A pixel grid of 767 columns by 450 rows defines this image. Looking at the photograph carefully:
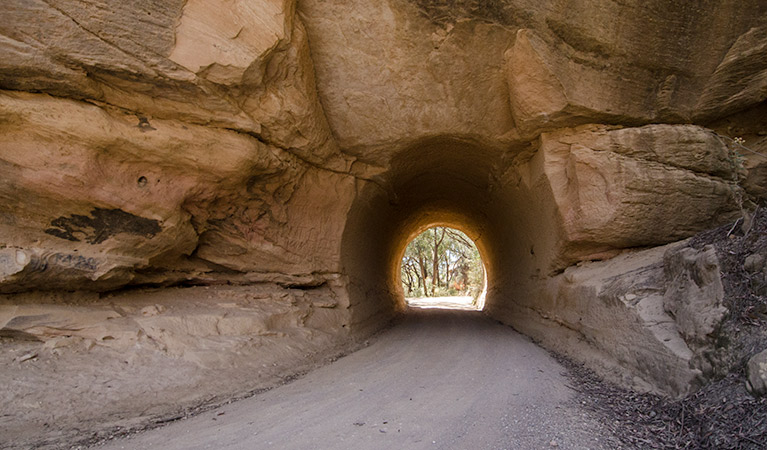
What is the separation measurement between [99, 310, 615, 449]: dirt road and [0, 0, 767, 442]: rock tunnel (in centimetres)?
92

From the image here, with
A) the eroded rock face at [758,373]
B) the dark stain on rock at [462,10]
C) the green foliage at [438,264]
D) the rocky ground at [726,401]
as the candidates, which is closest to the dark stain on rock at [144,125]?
the dark stain on rock at [462,10]

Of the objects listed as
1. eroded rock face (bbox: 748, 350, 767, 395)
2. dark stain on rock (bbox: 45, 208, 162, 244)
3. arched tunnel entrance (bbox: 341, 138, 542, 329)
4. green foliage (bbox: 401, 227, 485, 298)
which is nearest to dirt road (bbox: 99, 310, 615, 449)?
eroded rock face (bbox: 748, 350, 767, 395)

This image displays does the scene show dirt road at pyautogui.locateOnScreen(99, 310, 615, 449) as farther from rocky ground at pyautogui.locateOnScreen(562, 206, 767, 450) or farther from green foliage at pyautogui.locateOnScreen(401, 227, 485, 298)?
green foliage at pyautogui.locateOnScreen(401, 227, 485, 298)

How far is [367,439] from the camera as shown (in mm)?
3047

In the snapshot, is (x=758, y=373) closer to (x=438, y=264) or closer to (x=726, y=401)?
(x=726, y=401)

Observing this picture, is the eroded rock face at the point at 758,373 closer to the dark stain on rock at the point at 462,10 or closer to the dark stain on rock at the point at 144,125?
the dark stain on rock at the point at 462,10

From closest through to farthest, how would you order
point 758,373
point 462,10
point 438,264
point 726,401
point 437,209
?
point 758,373 < point 726,401 < point 462,10 < point 437,209 < point 438,264

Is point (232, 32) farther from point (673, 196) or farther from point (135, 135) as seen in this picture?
point (673, 196)

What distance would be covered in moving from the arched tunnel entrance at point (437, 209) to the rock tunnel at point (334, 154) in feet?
0.52

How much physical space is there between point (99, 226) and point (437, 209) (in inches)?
412

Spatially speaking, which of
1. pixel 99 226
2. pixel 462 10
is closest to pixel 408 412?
pixel 99 226

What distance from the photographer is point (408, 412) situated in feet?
12.0

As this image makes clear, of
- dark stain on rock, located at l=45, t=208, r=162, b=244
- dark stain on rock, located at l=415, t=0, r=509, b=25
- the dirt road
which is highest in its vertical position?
dark stain on rock, located at l=415, t=0, r=509, b=25

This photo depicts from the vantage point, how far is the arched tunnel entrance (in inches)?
316
